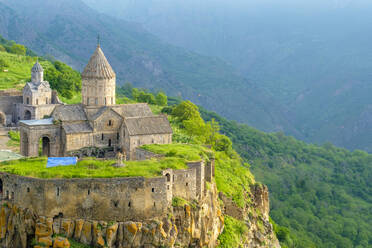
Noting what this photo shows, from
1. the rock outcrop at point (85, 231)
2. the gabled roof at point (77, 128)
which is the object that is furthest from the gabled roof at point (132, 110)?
the rock outcrop at point (85, 231)

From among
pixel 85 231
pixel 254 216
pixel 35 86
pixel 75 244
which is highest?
pixel 35 86

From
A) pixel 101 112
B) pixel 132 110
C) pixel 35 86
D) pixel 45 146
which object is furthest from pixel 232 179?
pixel 35 86

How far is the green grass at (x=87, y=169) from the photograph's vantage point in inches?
1359

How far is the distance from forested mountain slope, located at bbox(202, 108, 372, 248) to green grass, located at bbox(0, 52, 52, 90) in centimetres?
4307

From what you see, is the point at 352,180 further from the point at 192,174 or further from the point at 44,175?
the point at 44,175

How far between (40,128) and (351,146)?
467 feet

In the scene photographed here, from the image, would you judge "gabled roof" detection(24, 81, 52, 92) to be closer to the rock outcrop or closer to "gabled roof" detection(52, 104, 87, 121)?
"gabled roof" detection(52, 104, 87, 121)

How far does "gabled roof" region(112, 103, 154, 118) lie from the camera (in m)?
50.2

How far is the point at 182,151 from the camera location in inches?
1683

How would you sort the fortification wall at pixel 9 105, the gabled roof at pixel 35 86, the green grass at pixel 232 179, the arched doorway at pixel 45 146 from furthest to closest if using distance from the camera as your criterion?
the fortification wall at pixel 9 105 < the gabled roof at pixel 35 86 < the green grass at pixel 232 179 < the arched doorway at pixel 45 146

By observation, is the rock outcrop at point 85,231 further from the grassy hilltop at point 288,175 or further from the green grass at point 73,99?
the green grass at point 73,99

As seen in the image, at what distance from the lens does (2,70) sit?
87.0m

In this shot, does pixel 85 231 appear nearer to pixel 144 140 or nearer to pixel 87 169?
pixel 87 169

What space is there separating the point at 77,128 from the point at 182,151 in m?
10.6
